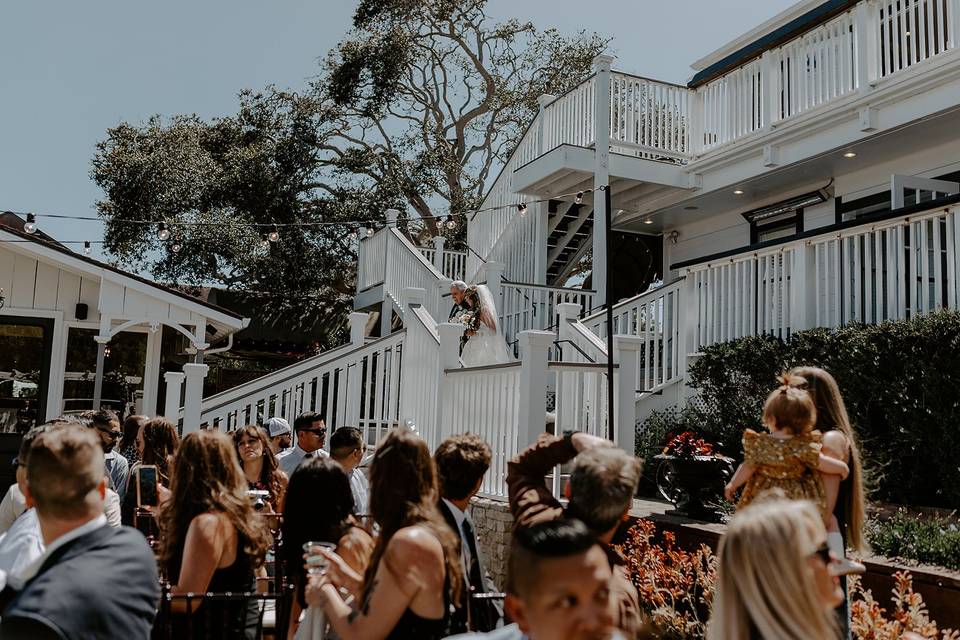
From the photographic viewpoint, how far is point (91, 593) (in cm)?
217

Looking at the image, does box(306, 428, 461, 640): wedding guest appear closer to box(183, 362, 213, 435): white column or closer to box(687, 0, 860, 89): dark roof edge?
box(183, 362, 213, 435): white column

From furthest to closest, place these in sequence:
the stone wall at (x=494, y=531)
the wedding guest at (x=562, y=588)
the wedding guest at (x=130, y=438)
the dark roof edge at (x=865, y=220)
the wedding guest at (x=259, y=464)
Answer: the dark roof edge at (x=865, y=220) → the stone wall at (x=494, y=531) → the wedding guest at (x=130, y=438) → the wedding guest at (x=259, y=464) → the wedding guest at (x=562, y=588)

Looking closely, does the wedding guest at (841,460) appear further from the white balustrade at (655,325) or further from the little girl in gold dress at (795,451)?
the white balustrade at (655,325)

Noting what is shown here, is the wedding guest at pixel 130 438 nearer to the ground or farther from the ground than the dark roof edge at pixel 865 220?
nearer to the ground

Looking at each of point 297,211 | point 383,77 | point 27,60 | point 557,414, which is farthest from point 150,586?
point 383,77

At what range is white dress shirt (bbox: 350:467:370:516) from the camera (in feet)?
17.3

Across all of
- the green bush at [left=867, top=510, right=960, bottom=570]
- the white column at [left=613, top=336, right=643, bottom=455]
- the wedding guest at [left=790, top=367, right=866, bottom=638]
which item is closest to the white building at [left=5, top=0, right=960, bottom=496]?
the white column at [left=613, top=336, right=643, bottom=455]

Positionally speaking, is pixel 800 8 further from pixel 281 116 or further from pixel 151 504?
pixel 281 116

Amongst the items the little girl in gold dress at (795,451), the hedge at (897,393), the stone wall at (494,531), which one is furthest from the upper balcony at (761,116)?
the little girl in gold dress at (795,451)

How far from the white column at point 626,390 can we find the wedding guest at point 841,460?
2886mm

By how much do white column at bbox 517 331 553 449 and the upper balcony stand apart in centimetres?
Answer: 548

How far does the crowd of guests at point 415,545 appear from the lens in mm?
1830

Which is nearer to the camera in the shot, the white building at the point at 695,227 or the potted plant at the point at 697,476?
the potted plant at the point at 697,476

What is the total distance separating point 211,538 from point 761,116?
404 inches
